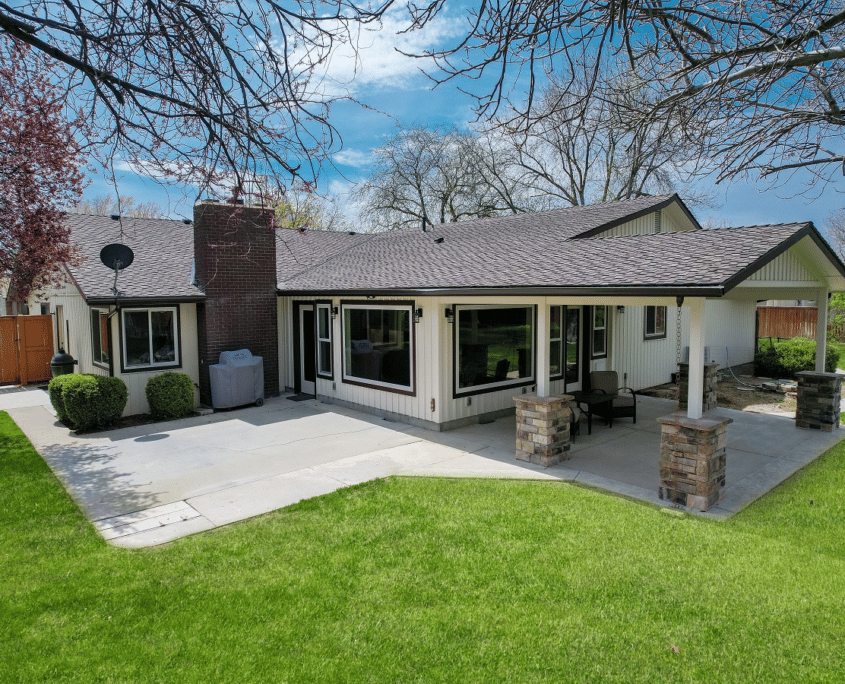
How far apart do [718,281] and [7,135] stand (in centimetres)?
1049

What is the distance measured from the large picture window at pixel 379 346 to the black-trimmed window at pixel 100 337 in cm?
457

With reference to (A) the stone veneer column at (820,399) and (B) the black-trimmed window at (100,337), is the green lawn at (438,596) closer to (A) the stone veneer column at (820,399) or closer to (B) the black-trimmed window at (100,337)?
(A) the stone veneer column at (820,399)

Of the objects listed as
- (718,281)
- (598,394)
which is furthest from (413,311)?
(718,281)

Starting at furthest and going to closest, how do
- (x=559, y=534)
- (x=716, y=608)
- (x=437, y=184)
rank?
(x=437, y=184), (x=559, y=534), (x=716, y=608)

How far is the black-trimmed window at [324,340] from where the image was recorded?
1213 centimetres

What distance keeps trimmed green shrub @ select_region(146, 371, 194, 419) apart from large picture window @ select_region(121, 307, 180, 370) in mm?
617

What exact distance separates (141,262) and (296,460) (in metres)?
7.14

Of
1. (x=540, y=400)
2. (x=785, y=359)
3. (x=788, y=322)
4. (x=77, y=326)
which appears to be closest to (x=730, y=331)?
(x=785, y=359)

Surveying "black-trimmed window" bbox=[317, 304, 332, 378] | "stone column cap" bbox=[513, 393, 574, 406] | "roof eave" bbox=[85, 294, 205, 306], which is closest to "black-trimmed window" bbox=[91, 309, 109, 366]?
"roof eave" bbox=[85, 294, 205, 306]

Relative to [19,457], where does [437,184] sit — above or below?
above

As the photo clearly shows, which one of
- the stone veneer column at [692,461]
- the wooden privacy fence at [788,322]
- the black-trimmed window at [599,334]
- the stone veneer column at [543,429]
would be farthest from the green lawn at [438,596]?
the wooden privacy fence at [788,322]

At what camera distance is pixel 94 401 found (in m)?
9.80

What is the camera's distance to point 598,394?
10055 millimetres

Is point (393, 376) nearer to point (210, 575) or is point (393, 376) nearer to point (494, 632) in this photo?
point (210, 575)
